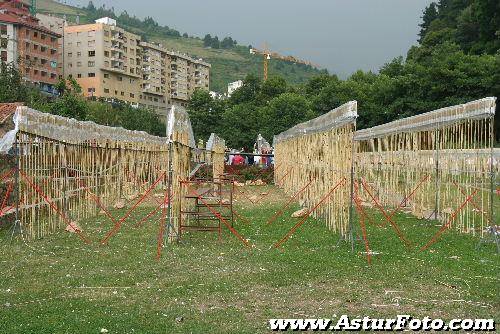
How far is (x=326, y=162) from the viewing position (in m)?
14.1

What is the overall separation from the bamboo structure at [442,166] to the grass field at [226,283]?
232cm

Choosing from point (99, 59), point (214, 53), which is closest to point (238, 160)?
point (99, 59)

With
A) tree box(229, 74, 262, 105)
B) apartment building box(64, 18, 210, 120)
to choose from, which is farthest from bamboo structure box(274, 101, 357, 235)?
apartment building box(64, 18, 210, 120)

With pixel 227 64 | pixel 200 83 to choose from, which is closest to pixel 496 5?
pixel 200 83

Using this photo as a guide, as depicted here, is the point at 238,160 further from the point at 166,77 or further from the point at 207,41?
the point at 207,41

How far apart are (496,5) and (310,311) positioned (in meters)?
37.5

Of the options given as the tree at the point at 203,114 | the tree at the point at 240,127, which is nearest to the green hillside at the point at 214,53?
the tree at the point at 203,114

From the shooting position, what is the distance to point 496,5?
37688mm

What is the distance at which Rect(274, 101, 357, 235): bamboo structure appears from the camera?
460 inches

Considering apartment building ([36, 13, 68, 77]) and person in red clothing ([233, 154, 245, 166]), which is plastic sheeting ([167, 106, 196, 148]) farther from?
apartment building ([36, 13, 68, 77])

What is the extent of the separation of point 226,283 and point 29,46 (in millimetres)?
67867

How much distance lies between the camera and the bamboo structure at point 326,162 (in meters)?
11.7

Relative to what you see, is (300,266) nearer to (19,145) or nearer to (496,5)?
(19,145)

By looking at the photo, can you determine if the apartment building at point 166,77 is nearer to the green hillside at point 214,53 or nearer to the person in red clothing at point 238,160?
the green hillside at point 214,53
